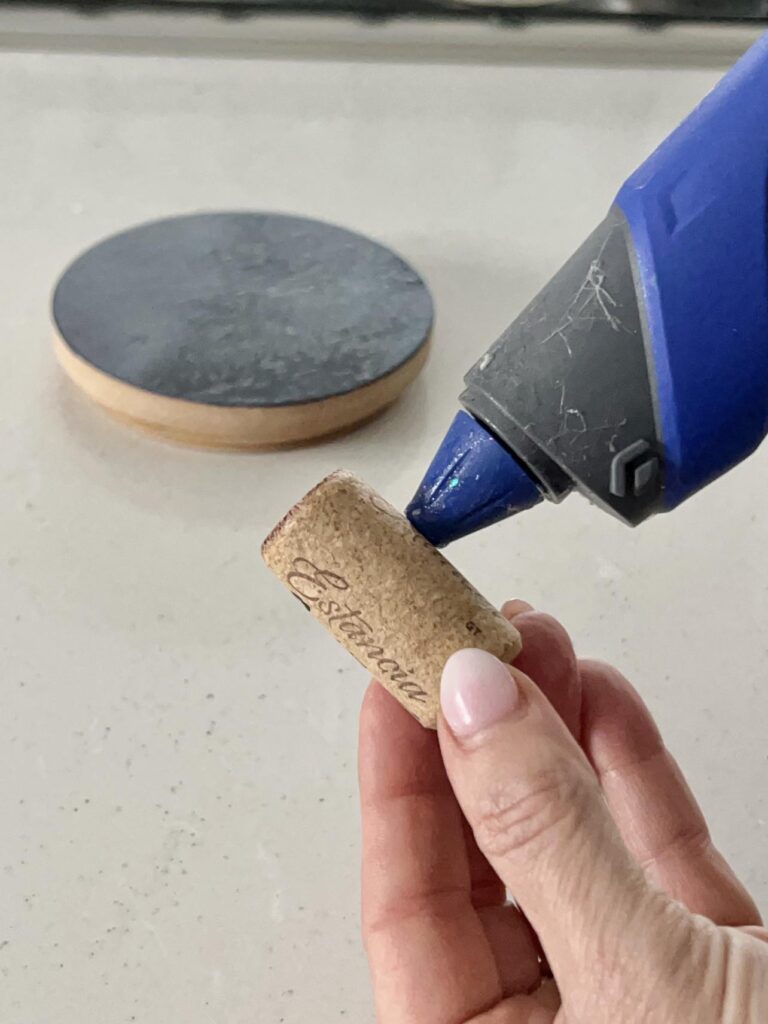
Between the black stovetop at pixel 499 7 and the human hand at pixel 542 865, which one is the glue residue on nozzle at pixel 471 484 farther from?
the black stovetop at pixel 499 7

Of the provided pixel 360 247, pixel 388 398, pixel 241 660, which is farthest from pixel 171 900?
pixel 360 247

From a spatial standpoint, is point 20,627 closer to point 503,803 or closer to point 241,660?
point 241,660

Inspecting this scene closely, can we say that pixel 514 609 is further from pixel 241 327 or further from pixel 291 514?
pixel 241 327

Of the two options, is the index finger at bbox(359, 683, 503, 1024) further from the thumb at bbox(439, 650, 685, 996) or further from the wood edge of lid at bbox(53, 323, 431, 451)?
the wood edge of lid at bbox(53, 323, 431, 451)

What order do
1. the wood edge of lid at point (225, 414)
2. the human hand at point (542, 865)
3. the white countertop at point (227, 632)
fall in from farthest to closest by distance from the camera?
1. the wood edge of lid at point (225, 414)
2. the white countertop at point (227, 632)
3. the human hand at point (542, 865)

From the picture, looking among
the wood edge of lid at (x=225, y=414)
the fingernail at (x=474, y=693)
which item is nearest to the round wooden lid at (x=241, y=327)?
the wood edge of lid at (x=225, y=414)

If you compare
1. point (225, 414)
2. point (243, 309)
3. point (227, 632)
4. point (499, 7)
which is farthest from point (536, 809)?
point (499, 7)
